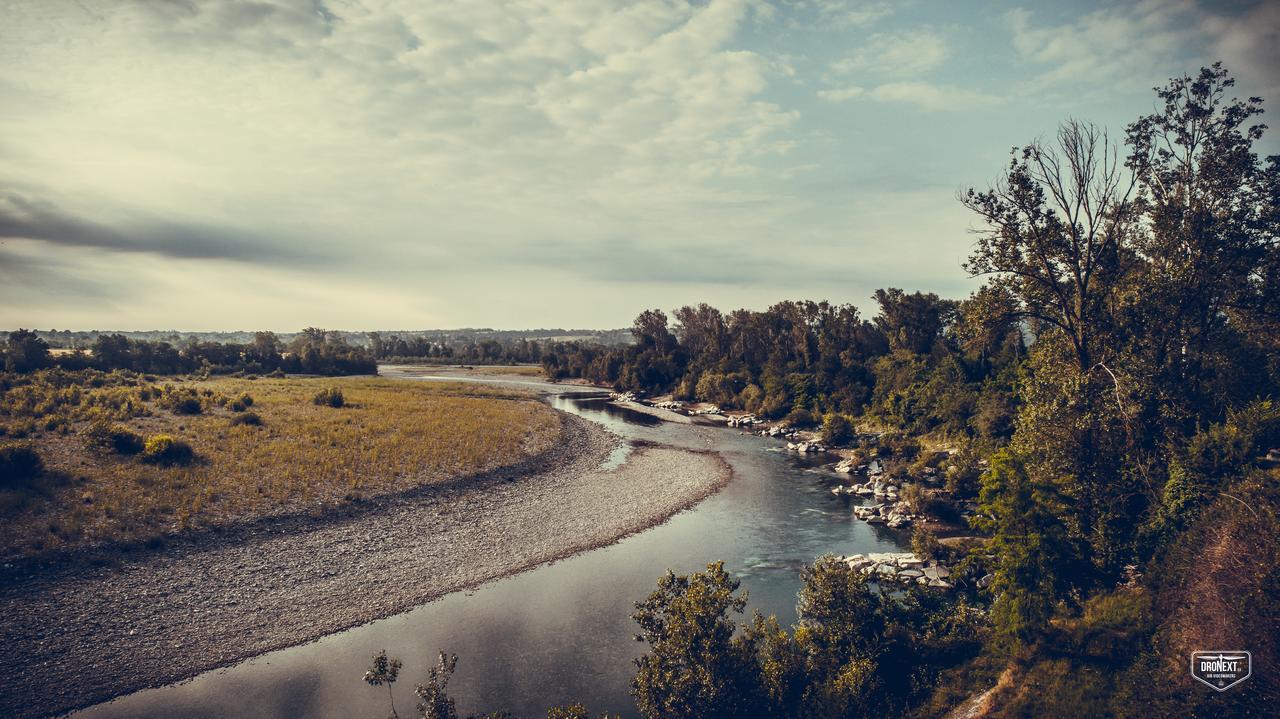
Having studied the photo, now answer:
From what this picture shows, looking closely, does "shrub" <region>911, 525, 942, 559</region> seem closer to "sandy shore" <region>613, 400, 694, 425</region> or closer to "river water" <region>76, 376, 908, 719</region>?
"river water" <region>76, 376, 908, 719</region>

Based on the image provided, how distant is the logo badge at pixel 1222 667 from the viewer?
36.8ft

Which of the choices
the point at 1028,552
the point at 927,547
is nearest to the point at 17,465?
the point at 1028,552

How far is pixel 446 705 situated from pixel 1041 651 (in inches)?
637

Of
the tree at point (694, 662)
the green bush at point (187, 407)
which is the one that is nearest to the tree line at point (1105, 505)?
the tree at point (694, 662)

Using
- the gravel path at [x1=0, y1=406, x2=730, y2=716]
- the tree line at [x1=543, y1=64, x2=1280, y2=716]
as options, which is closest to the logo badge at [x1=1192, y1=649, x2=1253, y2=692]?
the tree line at [x1=543, y1=64, x2=1280, y2=716]

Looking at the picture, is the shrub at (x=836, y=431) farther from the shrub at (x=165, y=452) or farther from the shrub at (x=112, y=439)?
the shrub at (x=112, y=439)

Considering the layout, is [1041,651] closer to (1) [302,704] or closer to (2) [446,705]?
(2) [446,705]

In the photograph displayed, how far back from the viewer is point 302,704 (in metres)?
18.9

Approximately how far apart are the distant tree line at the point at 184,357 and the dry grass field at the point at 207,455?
70.4ft

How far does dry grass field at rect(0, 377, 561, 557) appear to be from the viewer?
1207 inches

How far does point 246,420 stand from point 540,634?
149 feet

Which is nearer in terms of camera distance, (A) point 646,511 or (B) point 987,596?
(B) point 987,596

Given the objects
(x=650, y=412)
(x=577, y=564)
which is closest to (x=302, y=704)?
(x=577, y=564)

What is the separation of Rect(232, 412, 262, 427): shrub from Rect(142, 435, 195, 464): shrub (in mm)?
11810
